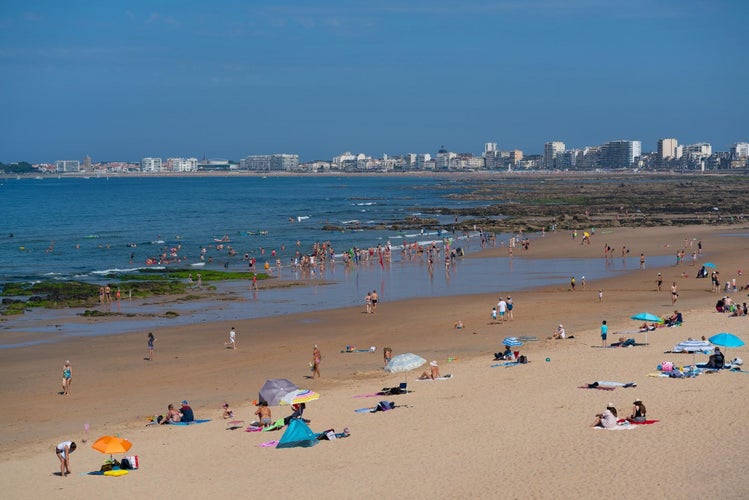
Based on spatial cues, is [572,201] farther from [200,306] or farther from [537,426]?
[537,426]

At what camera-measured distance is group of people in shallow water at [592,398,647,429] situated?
14.7m

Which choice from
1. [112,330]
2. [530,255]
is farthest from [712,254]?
[112,330]

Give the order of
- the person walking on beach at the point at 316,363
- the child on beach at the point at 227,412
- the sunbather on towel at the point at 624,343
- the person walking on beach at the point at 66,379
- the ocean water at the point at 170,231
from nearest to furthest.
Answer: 1. the child on beach at the point at 227,412
2. the person walking on beach at the point at 66,379
3. the person walking on beach at the point at 316,363
4. the sunbather on towel at the point at 624,343
5. the ocean water at the point at 170,231

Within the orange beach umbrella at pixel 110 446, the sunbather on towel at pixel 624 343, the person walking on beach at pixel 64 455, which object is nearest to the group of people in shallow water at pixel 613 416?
the sunbather on towel at pixel 624 343

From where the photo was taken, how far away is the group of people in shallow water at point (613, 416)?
14.7 metres

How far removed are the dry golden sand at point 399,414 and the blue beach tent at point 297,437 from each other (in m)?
0.23

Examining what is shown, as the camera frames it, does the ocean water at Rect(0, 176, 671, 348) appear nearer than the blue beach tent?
No

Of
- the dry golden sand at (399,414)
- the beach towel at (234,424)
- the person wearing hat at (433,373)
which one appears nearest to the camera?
the dry golden sand at (399,414)

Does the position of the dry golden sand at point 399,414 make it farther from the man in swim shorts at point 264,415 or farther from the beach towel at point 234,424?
the man in swim shorts at point 264,415

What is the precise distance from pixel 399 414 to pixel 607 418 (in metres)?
3.95

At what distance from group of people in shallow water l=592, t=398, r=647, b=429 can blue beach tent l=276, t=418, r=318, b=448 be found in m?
4.89

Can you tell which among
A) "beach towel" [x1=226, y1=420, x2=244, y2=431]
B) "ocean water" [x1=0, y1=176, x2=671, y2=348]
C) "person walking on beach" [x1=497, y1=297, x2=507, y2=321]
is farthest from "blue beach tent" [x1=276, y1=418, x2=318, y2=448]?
"ocean water" [x1=0, y1=176, x2=671, y2=348]

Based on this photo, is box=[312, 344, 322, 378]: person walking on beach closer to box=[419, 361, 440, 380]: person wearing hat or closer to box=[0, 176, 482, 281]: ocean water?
box=[419, 361, 440, 380]: person wearing hat

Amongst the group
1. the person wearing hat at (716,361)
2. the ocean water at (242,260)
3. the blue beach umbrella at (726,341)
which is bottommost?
the ocean water at (242,260)
